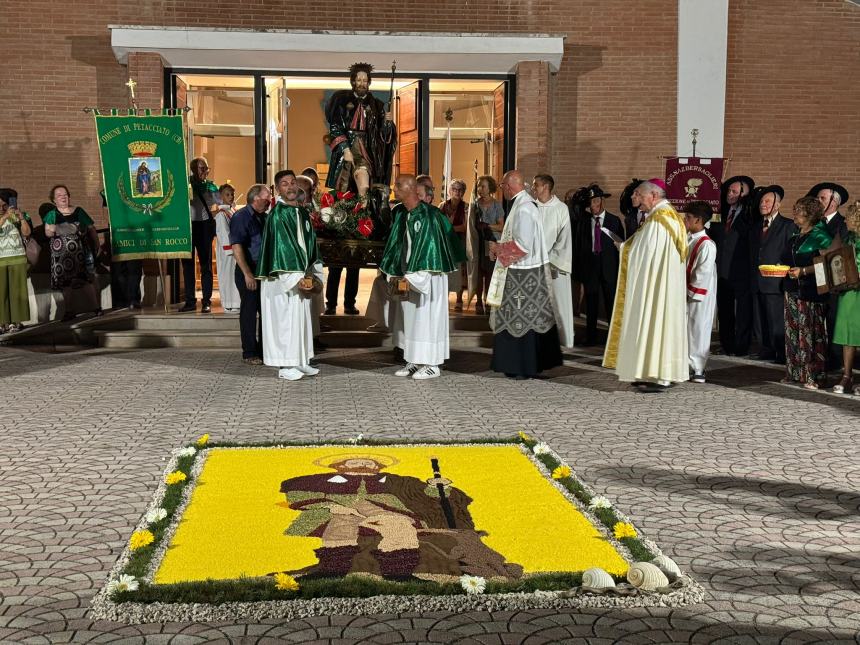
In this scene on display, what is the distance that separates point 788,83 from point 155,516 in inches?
544

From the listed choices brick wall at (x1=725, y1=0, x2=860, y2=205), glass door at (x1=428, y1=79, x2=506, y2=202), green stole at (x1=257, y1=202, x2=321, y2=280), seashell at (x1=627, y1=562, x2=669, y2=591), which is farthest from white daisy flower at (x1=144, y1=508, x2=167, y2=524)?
brick wall at (x1=725, y1=0, x2=860, y2=205)

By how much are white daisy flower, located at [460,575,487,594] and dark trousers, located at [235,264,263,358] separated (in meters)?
6.69

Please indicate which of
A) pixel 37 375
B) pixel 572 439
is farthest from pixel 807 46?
pixel 37 375

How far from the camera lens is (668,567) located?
4.33m

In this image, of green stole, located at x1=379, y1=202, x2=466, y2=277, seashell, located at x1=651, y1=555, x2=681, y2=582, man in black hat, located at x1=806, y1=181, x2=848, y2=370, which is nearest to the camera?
seashell, located at x1=651, y1=555, x2=681, y2=582

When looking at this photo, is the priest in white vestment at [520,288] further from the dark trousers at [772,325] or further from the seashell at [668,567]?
the seashell at [668,567]

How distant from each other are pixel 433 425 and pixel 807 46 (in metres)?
11.4

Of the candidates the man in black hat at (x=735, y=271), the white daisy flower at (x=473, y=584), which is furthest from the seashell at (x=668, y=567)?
the man in black hat at (x=735, y=271)

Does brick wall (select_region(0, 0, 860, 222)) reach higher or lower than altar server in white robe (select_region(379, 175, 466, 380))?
higher

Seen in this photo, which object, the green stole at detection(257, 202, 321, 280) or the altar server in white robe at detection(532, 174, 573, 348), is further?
the altar server in white robe at detection(532, 174, 573, 348)

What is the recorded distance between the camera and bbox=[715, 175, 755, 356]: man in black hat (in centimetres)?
1158

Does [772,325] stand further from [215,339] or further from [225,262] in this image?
[225,262]

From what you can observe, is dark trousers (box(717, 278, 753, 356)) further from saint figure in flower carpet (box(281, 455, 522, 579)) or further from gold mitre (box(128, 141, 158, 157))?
gold mitre (box(128, 141, 158, 157))

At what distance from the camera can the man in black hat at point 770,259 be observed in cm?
1078
